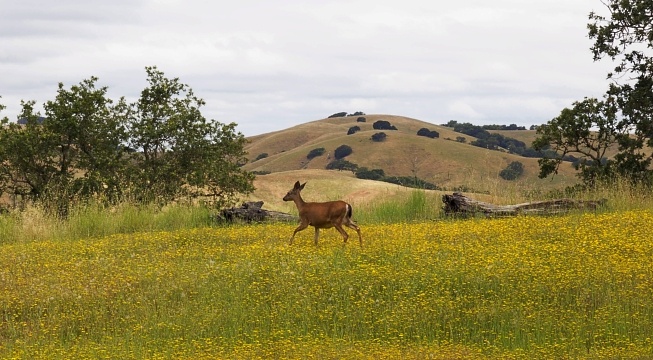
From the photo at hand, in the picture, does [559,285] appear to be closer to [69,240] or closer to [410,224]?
[410,224]

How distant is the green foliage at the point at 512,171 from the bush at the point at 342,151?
29.4 m

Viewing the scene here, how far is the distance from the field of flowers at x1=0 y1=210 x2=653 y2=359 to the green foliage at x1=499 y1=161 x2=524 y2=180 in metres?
85.4

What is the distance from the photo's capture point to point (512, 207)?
24.5m

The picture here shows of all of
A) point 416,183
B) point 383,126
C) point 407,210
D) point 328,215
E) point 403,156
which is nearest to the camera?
point 328,215

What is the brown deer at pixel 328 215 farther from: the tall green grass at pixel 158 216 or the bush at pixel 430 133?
the bush at pixel 430 133

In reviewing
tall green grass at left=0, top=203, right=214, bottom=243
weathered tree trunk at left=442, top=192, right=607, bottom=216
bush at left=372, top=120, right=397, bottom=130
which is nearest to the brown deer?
tall green grass at left=0, top=203, right=214, bottom=243

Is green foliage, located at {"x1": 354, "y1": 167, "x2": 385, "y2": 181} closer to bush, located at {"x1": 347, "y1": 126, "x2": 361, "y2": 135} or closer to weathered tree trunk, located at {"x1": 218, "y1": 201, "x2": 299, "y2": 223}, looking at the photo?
bush, located at {"x1": 347, "y1": 126, "x2": 361, "y2": 135}

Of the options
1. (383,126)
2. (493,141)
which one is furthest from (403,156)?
(383,126)

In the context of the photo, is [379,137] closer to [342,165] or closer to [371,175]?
[342,165]

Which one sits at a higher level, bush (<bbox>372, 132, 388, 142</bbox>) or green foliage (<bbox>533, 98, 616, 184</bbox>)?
bush (<bbox>372, 132, 388, 142</bbox>)

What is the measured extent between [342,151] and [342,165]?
42.0 ft

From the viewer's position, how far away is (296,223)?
24250 mm

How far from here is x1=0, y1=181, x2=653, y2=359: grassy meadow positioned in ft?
38.6

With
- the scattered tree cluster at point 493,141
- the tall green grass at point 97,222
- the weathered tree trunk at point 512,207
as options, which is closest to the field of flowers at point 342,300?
the tall green grass at point 97,222
